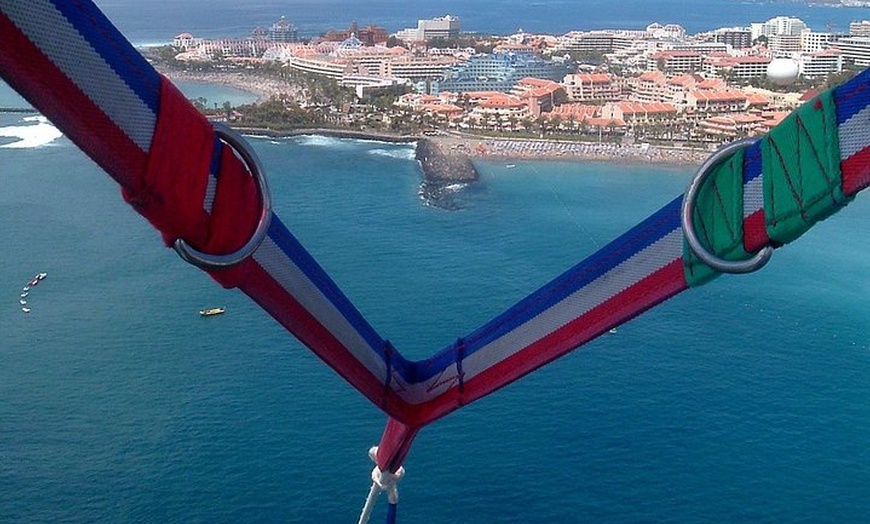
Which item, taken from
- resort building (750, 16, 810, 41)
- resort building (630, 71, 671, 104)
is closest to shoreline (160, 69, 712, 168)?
resort building (630, 71, 671, 104)

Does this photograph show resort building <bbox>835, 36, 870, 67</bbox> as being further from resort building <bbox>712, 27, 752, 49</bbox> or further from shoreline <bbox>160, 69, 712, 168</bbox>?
shoreline <bbox>160, 69, 712, 168</bbox>

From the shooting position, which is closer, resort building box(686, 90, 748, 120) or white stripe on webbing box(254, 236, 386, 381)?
white stripe on webbing box(254, 236, 386, 381)

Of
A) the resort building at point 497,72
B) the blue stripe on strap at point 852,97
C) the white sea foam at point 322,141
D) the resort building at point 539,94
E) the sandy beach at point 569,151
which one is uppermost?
the blue stripe on strap at point 852,97

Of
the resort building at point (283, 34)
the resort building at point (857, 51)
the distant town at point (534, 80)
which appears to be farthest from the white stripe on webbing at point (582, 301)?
the resort building at point (283, 34)

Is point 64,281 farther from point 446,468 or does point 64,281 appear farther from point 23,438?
point 446,468

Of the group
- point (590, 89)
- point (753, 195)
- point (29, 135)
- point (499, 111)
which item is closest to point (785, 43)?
point (590, 89)

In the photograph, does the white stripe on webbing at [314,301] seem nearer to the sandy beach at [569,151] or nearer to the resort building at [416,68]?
the sandy beach at [569,151]

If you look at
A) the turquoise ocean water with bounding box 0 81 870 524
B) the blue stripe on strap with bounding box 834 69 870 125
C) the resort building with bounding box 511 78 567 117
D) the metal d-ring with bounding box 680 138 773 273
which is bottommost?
the turquoise ocean water with bounding box 0 81 870 524

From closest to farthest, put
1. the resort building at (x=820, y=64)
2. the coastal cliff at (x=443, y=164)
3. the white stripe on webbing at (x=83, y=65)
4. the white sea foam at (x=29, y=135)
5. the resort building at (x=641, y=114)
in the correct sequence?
the white stripe on webbing at (x=83, y=65), the coastal cliff at (x=443, y=164), the white sea foam at (x=29, y=135), the resort building at (x=641, y=114), the resort building at (x=820, y=64)
